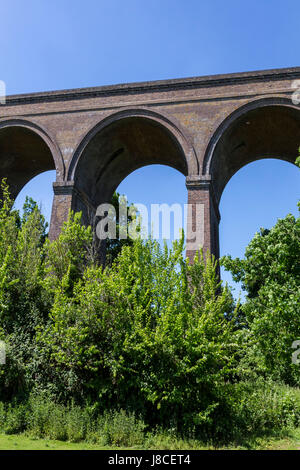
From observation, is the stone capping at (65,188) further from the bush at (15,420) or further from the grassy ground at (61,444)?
the grassy ground at (61,444)

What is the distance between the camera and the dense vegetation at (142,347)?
909 cm

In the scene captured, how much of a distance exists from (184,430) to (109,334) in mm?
2631

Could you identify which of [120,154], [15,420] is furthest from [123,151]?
[15,420]

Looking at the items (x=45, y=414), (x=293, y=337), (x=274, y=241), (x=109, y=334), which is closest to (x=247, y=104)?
(x=274, y=241)

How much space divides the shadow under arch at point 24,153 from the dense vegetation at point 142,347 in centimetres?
576

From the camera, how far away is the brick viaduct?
48.1ft

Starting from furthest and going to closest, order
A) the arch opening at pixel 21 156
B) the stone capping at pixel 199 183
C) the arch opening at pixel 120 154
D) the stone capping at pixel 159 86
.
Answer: the arch opening at pixel 21 156 → the arch opening at pixel 120 154 → the stone capping at pixel 159 86 → the stone capping at pixel 199 183

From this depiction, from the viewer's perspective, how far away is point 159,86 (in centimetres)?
1572

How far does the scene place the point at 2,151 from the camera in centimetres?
1853

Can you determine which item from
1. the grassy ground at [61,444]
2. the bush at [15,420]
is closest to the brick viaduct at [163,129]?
the grassy ground at [61,444]

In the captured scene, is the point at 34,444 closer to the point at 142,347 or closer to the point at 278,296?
the point at 142,347

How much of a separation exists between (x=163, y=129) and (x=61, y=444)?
36.0 feet
